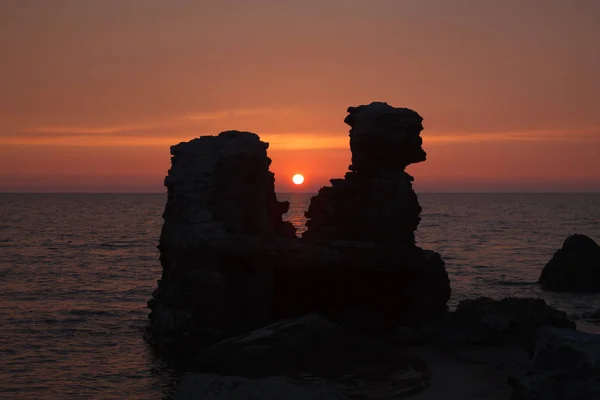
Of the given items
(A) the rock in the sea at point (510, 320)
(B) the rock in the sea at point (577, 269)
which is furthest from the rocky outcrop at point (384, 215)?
(B) the rock in the sea at point (577, 269)

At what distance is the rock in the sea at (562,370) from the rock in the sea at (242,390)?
3.92 metres

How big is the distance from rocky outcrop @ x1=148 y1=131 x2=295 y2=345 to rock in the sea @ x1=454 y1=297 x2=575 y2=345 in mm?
6204

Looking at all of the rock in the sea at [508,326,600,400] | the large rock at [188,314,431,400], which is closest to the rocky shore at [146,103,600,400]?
the large rock at [188,314,431,400]

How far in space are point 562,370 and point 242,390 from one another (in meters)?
6.41

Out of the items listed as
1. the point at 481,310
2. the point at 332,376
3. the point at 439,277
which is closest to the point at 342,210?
the point at 439,277

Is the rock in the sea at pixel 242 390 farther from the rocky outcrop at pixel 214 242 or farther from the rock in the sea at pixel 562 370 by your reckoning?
the rocky outcrop at pixel 214 242

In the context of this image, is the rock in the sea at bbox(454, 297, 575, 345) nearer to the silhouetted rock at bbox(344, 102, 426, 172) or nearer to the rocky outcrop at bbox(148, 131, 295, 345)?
the silhouetted rock at bbox(344, 102, 426, 172)

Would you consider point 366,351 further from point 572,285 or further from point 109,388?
point 572,285

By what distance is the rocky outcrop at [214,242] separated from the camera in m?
21.0

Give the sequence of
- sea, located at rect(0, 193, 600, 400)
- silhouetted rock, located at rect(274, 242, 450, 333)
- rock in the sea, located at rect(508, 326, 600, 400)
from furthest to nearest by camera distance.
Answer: silhouetted rock, located at rect(274, 242, 450, 333), sea, located at rect(0, 193, 600, 400), rock in the sea, located at rect(508, 326, 600, 400)

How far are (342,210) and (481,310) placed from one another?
215 inches

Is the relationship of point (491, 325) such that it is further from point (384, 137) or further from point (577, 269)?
point (577, 269)

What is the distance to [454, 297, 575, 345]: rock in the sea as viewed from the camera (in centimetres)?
2109

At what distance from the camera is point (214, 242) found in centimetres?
2089
